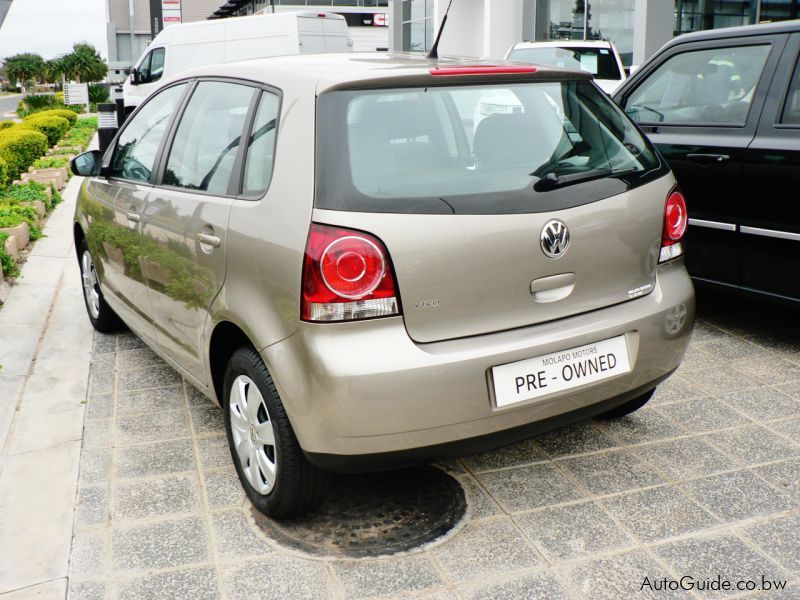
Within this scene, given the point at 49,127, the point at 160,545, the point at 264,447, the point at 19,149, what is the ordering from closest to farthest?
the point at 160,545, the point at 264,447, the point at 19,149, the point at 49,127

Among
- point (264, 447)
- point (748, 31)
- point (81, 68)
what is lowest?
point (264, 447)

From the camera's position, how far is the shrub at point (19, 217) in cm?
836

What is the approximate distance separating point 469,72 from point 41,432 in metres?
2.65

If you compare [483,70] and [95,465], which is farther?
[95,465]

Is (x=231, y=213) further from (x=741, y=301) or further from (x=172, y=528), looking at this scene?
(x=741, y=301)

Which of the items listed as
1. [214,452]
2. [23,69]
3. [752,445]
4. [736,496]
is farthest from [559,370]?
[23,69]

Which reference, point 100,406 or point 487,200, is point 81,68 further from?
point 487,200

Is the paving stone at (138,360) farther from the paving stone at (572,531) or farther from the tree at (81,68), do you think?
the tree at (81,68)

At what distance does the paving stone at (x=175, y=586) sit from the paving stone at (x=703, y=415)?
225 cm

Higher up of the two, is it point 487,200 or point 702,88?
point 702,88

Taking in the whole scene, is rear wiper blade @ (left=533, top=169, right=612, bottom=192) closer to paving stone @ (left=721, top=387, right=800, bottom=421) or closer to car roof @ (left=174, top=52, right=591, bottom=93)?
car roof @ (left=174, top=52, right=591, bottom=93)

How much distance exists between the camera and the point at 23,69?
215 ft

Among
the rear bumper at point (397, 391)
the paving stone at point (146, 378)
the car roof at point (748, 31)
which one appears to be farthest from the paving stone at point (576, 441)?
the car roof at point (748, 31)

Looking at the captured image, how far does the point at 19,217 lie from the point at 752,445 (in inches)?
287
